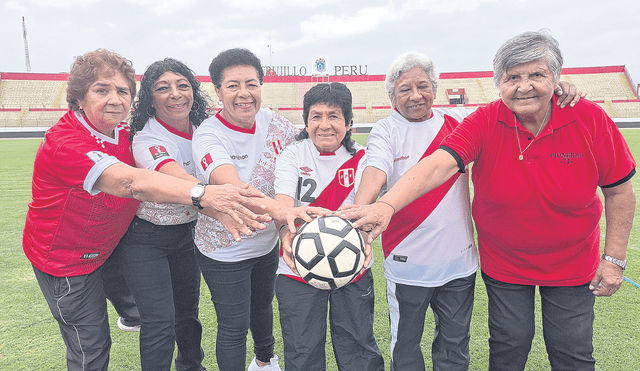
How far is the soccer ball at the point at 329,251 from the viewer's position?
217cm

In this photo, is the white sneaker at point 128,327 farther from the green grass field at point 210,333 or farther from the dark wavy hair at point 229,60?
the dark wavy hair at point 229,60

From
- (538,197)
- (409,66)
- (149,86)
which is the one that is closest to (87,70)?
(149,86)

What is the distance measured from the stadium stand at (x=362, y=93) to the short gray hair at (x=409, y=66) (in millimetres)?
36105

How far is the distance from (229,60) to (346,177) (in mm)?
1198

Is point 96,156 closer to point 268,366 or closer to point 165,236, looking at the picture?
point 165,236

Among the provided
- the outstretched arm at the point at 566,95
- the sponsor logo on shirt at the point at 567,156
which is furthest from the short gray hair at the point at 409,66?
the sponsor logo on shirt at the point at 567,156

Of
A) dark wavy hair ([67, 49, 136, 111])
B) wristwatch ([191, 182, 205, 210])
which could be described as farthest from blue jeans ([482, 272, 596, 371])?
dark wavy hair ([67, 49, 136, 111])

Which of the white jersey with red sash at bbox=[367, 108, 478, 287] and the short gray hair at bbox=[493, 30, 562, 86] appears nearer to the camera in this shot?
the short gray hair at bbox=[493, 30, 562, 86]

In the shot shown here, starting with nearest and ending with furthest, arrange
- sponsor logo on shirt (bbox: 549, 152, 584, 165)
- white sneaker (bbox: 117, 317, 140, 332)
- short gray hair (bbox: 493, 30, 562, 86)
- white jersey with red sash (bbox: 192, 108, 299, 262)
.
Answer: short gray hair (bbox: 493, 30, 562, 86) < sponsor logo on shirt (bbox: 549, 152, 584, 165) < white jersey with red sash (bbox: 192, 108, 299, 262) < white sneaker (bbox: 117, 317, 140, 332)

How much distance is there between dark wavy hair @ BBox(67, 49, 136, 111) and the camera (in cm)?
244

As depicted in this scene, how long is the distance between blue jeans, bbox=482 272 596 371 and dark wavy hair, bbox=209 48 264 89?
7.34 ft

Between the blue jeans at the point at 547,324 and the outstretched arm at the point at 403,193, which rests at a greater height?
the outstretched arm at the point at 403,193

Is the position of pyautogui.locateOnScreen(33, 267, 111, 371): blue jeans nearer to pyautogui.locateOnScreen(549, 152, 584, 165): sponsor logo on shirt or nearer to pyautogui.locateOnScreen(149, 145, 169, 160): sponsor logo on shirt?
pyautogui.locateOnScreen(149, 145, 169, 160): sponsor logo on shirt

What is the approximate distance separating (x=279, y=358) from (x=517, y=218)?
7.77 feet
